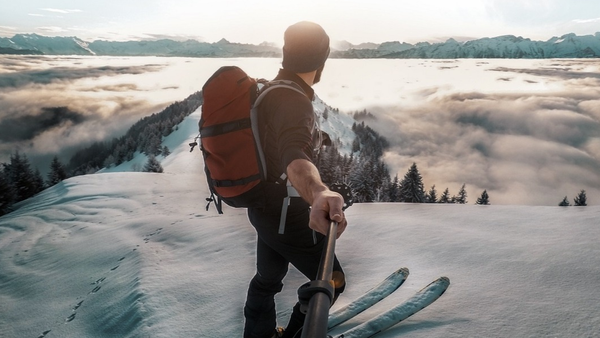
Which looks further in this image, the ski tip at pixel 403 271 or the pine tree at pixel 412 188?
the pine tree at pixel 412 188

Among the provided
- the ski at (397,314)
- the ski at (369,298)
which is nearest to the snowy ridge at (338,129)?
the ski at (369,298)

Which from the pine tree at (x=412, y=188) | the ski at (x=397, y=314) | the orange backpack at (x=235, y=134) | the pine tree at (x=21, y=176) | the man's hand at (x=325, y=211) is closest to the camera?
the man's hand at (x=325, y=211)

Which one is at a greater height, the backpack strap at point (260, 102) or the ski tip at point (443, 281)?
the backpack strap at point (260, 102)

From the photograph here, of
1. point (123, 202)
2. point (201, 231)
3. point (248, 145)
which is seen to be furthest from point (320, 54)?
point (123, 202)

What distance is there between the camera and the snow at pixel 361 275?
10.1ft

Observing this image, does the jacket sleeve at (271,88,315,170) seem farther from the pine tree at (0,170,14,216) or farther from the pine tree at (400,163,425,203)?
the pine tree at (0,170,14,216)

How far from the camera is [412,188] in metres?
35.6

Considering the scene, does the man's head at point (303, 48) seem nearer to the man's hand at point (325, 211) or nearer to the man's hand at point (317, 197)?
the man's hand at point (317, 197)

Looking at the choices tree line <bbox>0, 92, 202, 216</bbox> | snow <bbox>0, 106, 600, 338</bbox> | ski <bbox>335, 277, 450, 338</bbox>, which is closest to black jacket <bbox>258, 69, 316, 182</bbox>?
ski <bbox>335, 277, 450, 338</bbox>

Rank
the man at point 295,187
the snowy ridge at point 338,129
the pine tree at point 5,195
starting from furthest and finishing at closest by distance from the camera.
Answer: the snowy ridge at point 338,129, the pine tree at point 5,195, the man at point 295,187

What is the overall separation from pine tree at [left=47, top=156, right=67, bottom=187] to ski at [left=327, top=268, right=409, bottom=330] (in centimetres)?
6155

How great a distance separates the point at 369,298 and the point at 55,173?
205ft

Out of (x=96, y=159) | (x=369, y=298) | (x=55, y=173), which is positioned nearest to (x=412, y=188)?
(x=369, y=298)

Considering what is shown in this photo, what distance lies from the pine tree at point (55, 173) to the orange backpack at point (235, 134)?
6209 cm
